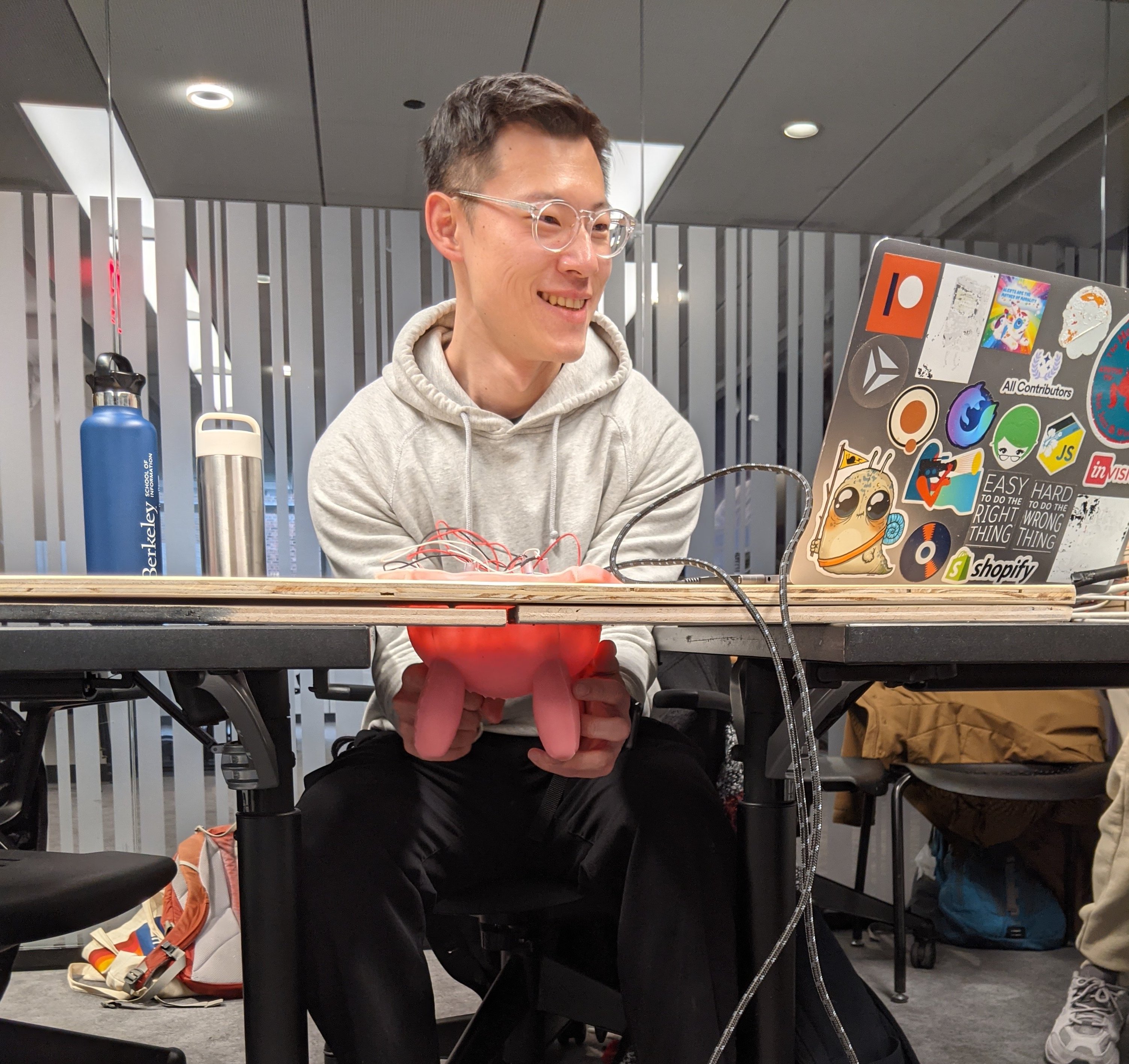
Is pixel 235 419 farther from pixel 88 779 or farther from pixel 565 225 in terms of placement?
pixel 88 779

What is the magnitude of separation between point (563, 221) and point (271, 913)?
0.94m

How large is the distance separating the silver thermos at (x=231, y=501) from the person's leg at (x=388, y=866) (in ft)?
0.83

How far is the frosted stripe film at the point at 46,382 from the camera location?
2301 millimetres

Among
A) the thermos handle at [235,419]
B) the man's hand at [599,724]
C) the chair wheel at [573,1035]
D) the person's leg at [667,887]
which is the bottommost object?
the chair wheel at [573,1035]

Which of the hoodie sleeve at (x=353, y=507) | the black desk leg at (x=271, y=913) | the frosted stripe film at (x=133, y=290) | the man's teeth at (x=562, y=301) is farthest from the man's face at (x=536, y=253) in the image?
the frosted stripe film at (x=133, y=290)

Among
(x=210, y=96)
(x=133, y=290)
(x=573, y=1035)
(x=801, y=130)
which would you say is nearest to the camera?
(x=573, y=1035)

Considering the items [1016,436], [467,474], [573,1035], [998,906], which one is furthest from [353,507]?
[998,906]

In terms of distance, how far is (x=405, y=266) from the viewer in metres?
2.50

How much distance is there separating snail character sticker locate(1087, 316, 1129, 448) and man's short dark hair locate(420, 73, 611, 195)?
0.75 m

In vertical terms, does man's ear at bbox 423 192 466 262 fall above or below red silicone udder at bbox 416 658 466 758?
above

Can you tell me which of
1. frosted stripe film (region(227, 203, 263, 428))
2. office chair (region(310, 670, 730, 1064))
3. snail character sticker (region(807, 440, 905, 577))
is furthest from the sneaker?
frosted stripe film (region(227, 203, 263, 428))

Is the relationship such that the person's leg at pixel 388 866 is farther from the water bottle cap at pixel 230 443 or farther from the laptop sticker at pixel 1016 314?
the laptop sticker at pixel 1016 314

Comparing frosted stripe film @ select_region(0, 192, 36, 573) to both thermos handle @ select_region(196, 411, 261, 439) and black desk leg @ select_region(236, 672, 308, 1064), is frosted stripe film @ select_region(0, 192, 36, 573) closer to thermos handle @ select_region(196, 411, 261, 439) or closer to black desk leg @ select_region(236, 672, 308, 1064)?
thermos handle @ select_region(196, 411, 261, 439)

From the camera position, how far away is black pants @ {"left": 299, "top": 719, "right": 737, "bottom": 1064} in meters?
0.84
